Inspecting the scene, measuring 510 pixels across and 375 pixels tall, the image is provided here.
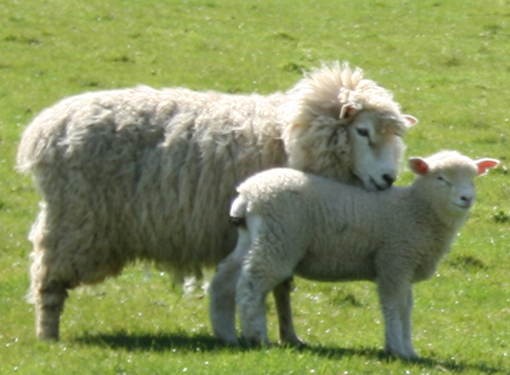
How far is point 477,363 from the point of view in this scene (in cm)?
747

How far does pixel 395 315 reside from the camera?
7.30 meters

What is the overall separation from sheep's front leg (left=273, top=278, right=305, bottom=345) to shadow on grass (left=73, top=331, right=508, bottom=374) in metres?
0.44

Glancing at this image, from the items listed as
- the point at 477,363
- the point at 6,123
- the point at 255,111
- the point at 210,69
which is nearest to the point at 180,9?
the point at 210,69

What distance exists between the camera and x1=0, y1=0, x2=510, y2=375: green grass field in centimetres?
718

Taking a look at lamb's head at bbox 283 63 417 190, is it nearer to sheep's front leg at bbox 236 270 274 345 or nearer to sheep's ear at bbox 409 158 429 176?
sheep's ear at bbox 409 158 429 176

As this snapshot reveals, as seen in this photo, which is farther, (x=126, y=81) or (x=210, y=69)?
(x=210, y=69)

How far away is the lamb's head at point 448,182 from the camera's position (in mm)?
7359

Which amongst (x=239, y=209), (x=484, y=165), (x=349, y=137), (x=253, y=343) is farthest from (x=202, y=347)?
(x=484, y=165)

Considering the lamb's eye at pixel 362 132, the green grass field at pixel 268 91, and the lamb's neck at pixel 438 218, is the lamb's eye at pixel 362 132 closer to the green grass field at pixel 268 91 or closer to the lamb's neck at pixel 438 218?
the lamb's neck at pixel 438 218

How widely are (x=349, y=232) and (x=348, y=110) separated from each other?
111 centimetres

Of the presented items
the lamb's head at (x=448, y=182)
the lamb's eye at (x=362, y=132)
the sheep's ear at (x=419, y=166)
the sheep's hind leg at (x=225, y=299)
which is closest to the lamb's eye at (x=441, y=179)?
the lamb's head at (x=448, y=182)

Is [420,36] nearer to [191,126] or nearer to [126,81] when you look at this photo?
[126,81]

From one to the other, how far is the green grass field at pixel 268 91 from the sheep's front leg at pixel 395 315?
15 centimetres

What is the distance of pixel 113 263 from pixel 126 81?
10.4m
